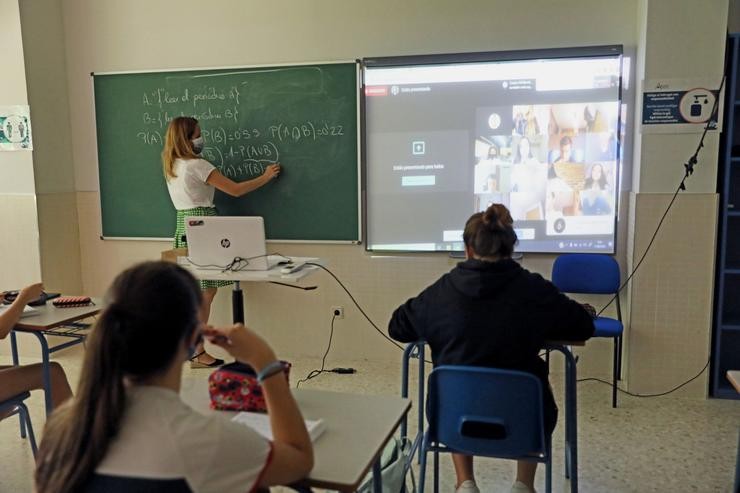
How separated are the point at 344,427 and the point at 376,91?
2.93 meters

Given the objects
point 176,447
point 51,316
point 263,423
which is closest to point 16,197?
point 51,316

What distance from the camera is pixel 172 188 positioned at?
4227 mm

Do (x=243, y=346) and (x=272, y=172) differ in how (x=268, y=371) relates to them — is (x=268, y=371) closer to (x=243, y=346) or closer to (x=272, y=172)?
(x=243, y=346)

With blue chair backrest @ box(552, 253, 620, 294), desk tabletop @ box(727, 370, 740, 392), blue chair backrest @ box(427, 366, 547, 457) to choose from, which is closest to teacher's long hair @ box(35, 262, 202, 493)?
blue chair backrest @ box(427, 366, 547, 457)

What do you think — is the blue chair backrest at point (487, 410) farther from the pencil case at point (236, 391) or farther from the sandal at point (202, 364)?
the sandal at point (202, 364)

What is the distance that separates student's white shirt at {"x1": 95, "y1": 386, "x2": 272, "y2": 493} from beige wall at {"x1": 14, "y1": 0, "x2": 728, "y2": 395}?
3.13 m

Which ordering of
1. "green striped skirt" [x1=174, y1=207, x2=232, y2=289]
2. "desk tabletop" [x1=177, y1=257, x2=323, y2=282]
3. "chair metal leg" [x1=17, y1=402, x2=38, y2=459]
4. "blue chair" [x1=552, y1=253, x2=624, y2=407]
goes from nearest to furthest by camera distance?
"chair metal leg" [x1=17, y1=402, x2=38, y2=459] → "desk tabletop" [x1=177, y1=257, x2=323, y2=282] → "blue chair" [x1=552, y1=253, x2=624, y2=407] → "green striped skirt" [x1=174, y1=207, x2=232, y2=289]

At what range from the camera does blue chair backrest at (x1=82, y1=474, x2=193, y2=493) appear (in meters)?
1.03

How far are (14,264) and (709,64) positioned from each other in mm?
4789

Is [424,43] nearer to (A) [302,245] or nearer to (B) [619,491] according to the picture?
(A) [302,245]

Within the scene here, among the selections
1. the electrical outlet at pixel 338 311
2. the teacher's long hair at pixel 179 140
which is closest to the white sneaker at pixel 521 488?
the electrical outlet at pixel 338 311

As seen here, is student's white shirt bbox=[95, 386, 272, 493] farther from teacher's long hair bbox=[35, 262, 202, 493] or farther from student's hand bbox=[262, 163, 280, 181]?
student's hand bbox=[262, 163, 280, 181]

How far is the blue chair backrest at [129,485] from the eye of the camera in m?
1.03

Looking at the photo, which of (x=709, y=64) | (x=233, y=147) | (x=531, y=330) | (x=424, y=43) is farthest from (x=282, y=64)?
(x=531, y=330)
